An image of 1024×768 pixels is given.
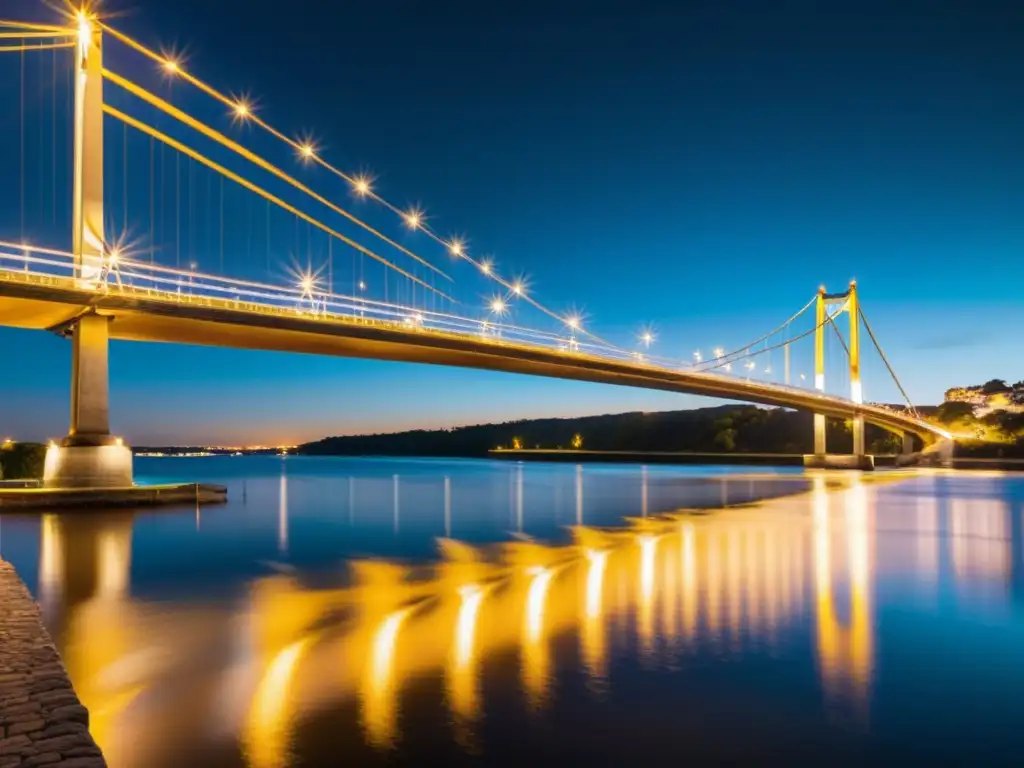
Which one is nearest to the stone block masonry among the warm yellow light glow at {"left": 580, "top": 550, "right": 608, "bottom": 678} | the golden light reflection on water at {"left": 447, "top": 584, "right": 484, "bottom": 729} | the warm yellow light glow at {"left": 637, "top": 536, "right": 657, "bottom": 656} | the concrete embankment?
the golden light reflection on water at {"left": 447, "top": 584, "right": 484, "bottom": 729}

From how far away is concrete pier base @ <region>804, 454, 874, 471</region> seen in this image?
73.1 meters

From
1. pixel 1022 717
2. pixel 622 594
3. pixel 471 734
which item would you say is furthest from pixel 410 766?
pixel 622 594

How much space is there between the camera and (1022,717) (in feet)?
22.3

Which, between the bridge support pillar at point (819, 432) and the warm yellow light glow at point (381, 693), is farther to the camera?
the bridge support pillar at point (819, 432)

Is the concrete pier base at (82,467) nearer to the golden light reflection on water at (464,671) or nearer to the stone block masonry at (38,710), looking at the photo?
the golden light reflection on water at (464,671)

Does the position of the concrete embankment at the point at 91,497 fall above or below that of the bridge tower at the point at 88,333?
below

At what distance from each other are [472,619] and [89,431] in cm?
2264

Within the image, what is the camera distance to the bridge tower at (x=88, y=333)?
27.5 meters

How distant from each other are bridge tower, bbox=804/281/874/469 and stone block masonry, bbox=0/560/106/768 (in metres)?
72.7

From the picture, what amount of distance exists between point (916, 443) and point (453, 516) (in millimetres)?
85061

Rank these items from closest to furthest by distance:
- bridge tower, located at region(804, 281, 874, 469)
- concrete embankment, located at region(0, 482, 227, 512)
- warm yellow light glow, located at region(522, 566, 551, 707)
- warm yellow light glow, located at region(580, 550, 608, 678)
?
warm yellow light glow, located at region(522, 566, 551, 707), warm yellow light glow, located at region(580, 550, 608, 678), concrete embankment, located at region(0, 482, 227, 512), bridge tower, located at region(804, 281, 874, 469)

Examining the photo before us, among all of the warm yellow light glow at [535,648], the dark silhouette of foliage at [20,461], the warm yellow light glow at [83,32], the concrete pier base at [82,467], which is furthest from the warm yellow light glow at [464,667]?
the dark silhouette of foliage at [20,461]

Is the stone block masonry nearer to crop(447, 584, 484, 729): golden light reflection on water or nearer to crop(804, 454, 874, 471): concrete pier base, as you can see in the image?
crop(447, 584, 484, 729): golden light reflection on water

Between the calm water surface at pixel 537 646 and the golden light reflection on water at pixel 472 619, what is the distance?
0.15 feet
